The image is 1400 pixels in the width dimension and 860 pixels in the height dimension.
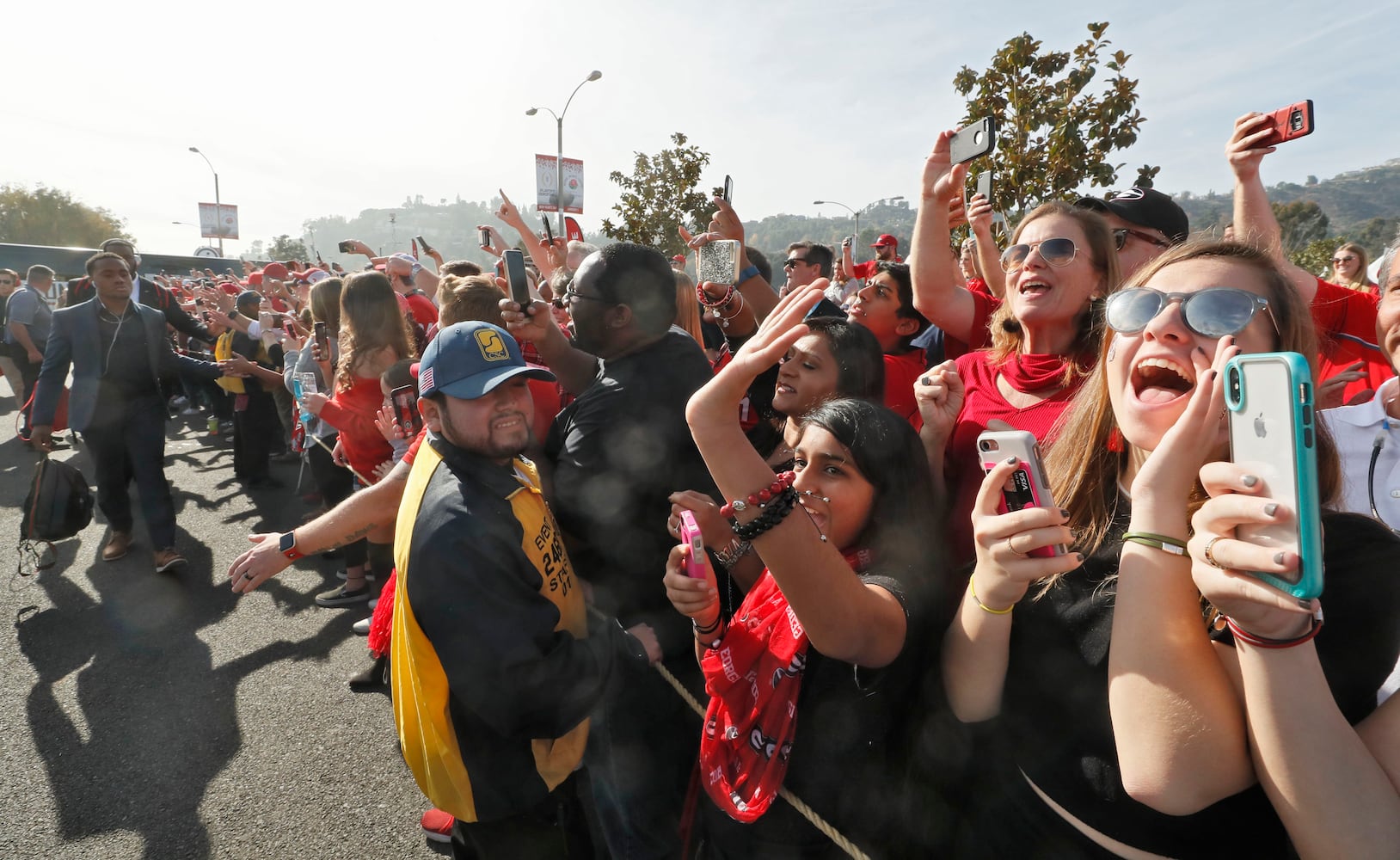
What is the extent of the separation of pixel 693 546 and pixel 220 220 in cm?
3996

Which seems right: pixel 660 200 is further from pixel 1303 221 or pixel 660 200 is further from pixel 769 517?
pixel 1303 221

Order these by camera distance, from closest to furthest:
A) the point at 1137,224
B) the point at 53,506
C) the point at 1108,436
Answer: the point at 1108,436 → the point at 1137,224 → the point at 53,506

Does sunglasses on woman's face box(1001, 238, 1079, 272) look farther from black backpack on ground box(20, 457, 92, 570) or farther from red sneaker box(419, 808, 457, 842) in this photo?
black backpack on ground box(20, 457, 92, 570)

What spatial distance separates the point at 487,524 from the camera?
1867 mm

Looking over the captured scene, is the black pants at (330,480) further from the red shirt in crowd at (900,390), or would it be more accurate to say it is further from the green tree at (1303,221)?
the green tree at (1303,221)

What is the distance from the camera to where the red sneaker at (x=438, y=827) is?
2797 mm

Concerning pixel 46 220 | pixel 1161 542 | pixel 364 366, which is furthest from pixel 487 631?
pixel 46 220

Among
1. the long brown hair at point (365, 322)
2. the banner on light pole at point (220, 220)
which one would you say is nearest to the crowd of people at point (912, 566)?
the long brown hair at point (365, 322)

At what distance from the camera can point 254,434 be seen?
291 inches

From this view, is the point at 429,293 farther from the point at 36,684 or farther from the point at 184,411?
the point at 184,411

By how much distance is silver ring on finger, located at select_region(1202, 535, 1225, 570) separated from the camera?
0.82 meters

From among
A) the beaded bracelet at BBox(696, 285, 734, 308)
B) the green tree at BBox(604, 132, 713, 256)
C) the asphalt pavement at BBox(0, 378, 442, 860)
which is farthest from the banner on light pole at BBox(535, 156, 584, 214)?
the beaded bracelet at BBox(696, 285, 734, 308)

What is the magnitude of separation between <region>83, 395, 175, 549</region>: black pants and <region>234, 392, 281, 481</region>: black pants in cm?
197

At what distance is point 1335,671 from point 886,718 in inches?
30.8
